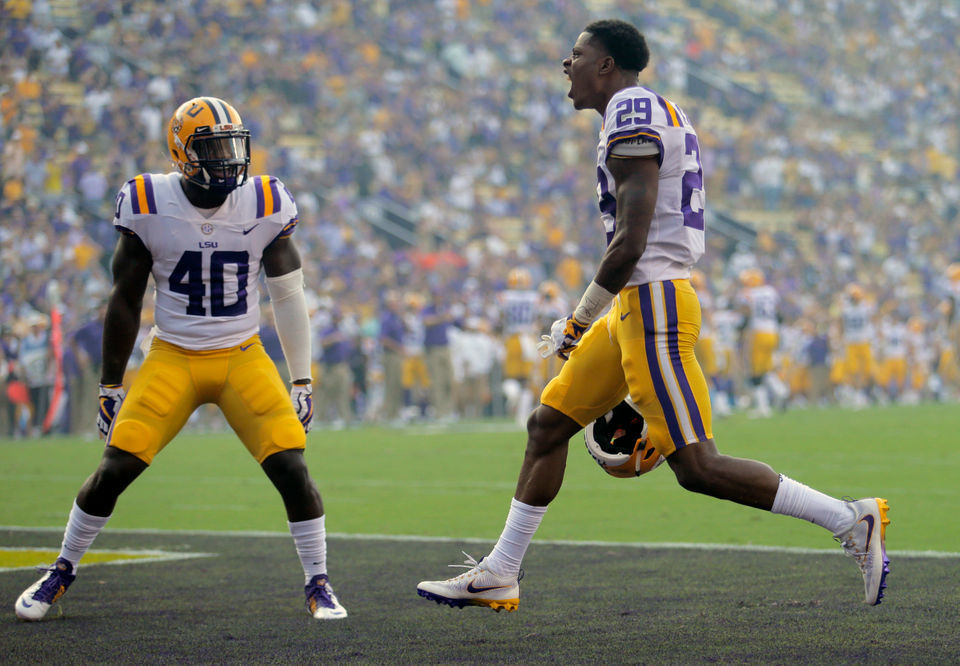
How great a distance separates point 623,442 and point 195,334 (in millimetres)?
1613

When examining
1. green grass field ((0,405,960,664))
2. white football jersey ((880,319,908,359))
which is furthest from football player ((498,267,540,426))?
white football jersey ((880,319,908,359))

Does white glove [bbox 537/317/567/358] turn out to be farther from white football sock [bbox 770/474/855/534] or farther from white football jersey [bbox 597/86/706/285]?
white football sock [bbox 770/474/855/534]

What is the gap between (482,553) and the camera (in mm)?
6633

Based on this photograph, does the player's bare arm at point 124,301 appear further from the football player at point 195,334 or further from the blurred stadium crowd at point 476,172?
the blurred stadium crowd at point 476,172

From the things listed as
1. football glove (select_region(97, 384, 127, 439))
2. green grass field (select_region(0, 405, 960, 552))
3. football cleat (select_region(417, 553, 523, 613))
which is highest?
football glove (select_region(97, 384, 127, 439))

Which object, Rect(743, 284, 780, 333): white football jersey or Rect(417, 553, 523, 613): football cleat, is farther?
Rect(743, 284, 780, 333): white football jersey

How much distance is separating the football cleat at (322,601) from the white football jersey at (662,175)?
1574mm

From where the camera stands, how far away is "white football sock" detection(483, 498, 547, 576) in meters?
4.78

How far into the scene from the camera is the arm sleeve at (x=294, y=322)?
5258 millimetres

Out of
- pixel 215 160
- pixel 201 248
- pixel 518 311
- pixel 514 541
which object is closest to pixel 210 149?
pixel 215 160

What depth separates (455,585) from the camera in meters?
4.75

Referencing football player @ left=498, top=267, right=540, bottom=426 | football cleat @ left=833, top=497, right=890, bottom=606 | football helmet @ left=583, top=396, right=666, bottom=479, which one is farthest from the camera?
football player @ left=498, top=267, right=540, bottom=426

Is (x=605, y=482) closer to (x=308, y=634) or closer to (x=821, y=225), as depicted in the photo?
(x=308, y=634)

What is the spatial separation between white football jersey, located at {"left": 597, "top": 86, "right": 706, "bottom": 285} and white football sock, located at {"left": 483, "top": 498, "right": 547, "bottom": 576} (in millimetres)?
893
